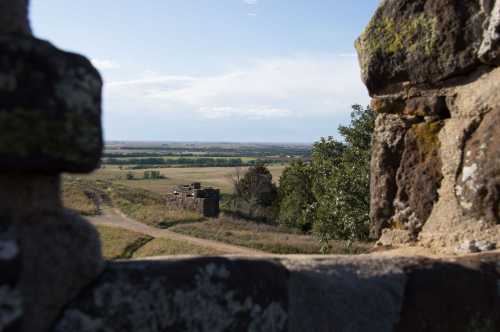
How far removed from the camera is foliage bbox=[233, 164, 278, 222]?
38.3 meters

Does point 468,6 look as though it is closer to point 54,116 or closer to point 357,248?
point 54,116

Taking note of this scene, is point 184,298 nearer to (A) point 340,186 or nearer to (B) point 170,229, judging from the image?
(A) point 340,186

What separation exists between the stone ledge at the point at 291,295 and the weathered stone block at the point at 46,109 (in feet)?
1.39

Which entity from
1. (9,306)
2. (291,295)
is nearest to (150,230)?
(291,295)

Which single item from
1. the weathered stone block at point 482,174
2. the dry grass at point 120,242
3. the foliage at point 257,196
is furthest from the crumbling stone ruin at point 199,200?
the weathered stone block at point 482,174

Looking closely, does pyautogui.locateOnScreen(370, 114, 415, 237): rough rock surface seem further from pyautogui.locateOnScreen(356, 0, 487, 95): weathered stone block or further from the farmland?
the farmland

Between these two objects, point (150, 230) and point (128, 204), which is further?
point (128, 204)

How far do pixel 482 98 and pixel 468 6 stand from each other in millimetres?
573

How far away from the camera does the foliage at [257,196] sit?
38.3 metres

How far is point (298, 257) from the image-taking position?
2.50 metres

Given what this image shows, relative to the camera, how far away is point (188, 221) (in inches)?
1239

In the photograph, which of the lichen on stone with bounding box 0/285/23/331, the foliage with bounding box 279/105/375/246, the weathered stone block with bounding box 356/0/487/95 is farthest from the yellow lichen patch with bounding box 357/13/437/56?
the foliage with bounding box 279/105/375/246

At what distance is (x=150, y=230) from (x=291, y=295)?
28.1 meters

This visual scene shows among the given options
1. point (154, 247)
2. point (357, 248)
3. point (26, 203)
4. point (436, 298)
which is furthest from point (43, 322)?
point (154, 247)
